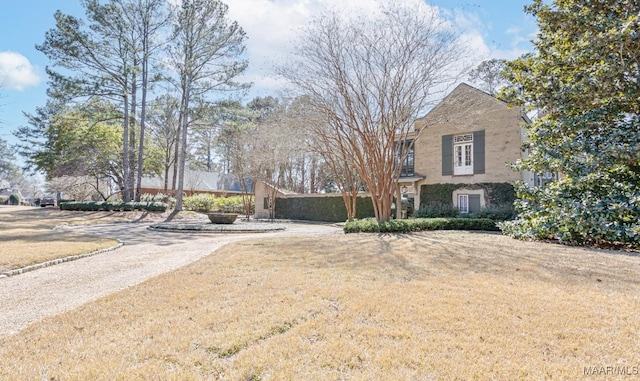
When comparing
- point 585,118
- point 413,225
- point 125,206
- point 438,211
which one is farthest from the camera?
point 125,206

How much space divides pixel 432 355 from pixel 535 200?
9736mm

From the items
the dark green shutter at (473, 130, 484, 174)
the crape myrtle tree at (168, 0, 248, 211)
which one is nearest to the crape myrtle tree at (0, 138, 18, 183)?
the crape myrtle tree at (168, 0, 248, 211)

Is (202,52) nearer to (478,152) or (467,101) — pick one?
(467,101)

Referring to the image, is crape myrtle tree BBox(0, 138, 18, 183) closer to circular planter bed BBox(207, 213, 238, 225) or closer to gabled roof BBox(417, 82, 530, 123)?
circular planter bed BBox(207, 213, 238, 225)

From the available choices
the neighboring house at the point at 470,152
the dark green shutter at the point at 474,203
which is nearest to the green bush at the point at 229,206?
the neighboring house at the point at 470,152

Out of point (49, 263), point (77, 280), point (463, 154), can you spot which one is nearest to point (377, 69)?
point (463, 154)

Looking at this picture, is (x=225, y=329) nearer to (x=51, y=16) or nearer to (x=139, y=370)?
(x=139, y=370)

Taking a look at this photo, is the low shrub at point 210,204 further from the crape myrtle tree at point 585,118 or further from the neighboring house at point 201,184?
the crape myrtle tree at point 585,118

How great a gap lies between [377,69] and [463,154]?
8.67m

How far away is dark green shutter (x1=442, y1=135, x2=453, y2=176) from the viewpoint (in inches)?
723

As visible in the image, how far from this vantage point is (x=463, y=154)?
18.2 m

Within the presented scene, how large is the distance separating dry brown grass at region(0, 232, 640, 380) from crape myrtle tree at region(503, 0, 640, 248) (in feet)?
10.5

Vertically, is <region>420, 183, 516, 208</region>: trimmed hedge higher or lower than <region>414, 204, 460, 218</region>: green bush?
higher

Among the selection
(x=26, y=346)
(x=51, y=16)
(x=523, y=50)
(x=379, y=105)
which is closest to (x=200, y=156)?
(x=51, y=16)
